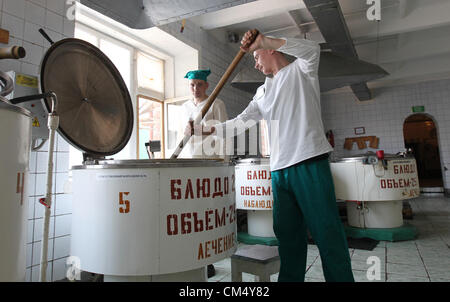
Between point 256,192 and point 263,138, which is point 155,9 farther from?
point 263,138

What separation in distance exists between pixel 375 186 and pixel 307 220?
6.16 ft

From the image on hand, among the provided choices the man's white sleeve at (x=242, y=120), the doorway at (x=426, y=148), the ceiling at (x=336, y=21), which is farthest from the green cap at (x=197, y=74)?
the doorway at (x=426, y=148)

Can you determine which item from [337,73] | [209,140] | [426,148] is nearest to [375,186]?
[337,73]

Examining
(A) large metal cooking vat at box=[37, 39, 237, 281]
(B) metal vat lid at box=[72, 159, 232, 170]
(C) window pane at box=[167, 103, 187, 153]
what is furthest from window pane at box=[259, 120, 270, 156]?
(B) metal vat lid at box=[72, 159, 232, 170]

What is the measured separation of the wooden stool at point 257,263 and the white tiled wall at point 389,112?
271 inches

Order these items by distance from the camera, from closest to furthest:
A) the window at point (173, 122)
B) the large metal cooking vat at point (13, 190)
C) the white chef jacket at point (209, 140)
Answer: the large metal cooking vat at point (13, 190) → the white chef jacket at point (209, 140) → the window at point (173, 122)

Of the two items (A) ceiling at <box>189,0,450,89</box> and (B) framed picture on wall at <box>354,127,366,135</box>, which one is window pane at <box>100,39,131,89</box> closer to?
(A) ceiling at <box>189,0,450,89</box>

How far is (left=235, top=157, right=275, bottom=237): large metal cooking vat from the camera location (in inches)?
110

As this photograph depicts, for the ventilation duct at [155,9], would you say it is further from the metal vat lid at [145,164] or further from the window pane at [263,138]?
the window pane at [263,138]

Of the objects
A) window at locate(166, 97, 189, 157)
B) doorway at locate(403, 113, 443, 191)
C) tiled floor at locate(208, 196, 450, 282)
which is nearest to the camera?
tiled floor at locate(208, 196, 450, 282)

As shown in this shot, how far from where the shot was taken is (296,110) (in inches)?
55.3

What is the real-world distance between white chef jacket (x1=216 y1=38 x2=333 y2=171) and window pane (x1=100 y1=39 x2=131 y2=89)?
2.30 metres

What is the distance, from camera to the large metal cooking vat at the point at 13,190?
0.80m
